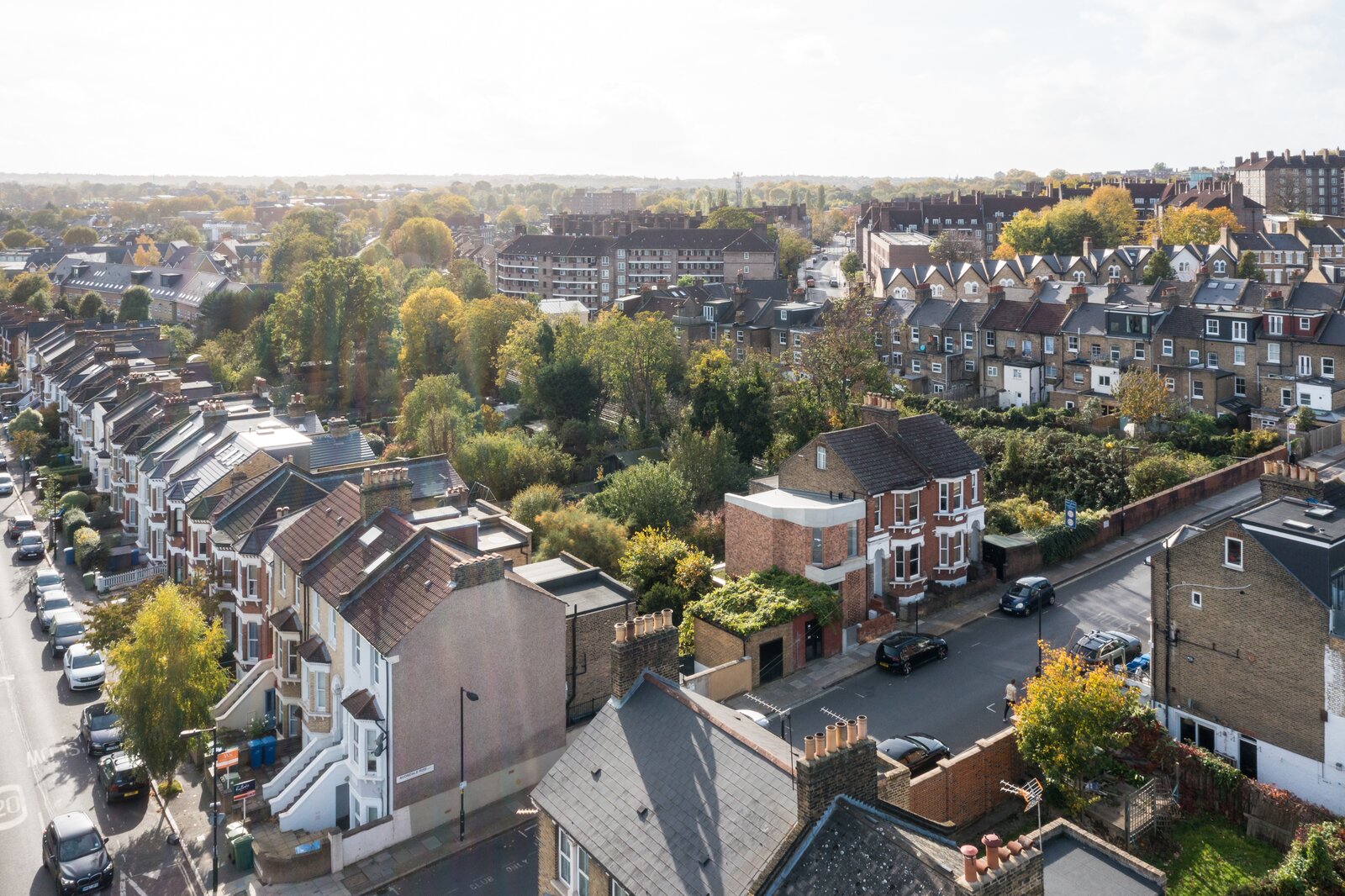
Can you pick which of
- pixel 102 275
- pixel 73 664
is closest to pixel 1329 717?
pixel 73 664

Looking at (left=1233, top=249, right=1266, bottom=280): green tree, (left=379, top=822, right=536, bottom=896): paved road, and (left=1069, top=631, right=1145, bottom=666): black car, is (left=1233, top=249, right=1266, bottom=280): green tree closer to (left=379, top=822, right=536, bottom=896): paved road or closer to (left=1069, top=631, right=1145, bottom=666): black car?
(left=1069, top=631, right=1145, bottom=666): black car

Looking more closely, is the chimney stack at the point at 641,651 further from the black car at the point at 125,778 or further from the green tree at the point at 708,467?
the green tree at the point at 708,467

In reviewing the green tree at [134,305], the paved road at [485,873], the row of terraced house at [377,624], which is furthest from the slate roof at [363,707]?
the green tree at [134,305]

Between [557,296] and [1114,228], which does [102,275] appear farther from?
[1114,228]

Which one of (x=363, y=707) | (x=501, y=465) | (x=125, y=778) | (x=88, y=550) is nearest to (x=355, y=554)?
(x=363, y=707)

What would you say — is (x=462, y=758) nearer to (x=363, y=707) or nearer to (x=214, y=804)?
(x=363, y=707)
